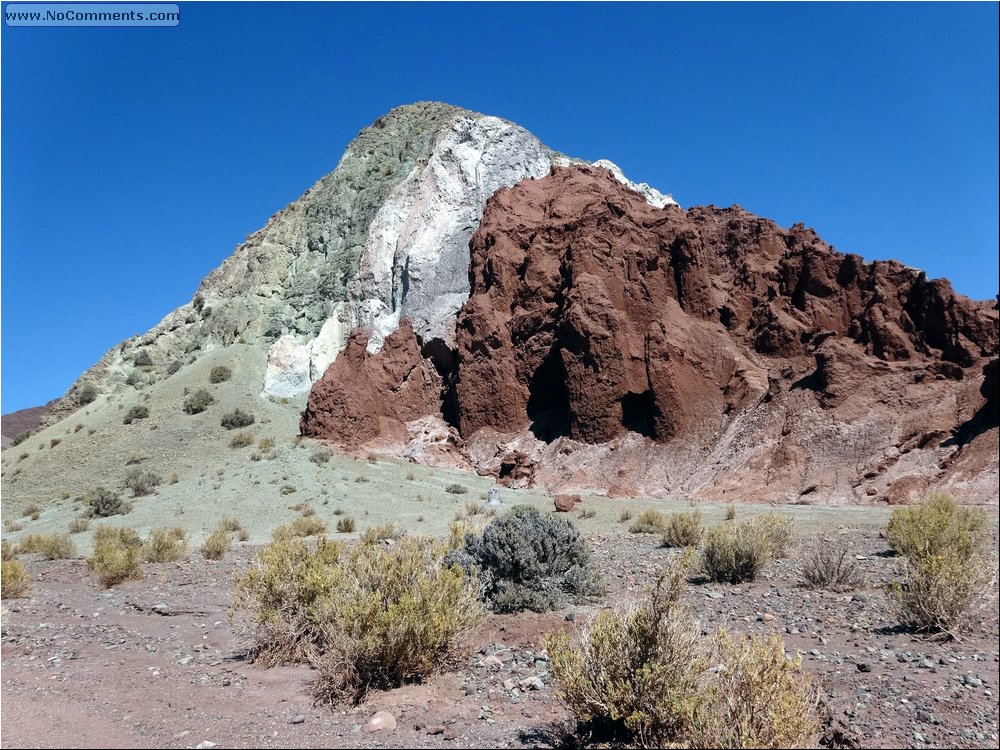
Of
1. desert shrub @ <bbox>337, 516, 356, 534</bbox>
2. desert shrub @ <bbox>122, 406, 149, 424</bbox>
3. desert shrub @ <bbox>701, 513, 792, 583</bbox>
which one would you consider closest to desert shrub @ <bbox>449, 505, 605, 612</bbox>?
desert shrub @ <bbox>701, 513, 792, 583</bbox>

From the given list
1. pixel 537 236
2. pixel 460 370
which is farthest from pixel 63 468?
pixel 537 236

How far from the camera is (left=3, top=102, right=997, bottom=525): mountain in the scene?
80.2ft

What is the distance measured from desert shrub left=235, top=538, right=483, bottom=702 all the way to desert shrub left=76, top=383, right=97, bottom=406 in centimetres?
4750

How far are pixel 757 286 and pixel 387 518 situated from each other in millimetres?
23242

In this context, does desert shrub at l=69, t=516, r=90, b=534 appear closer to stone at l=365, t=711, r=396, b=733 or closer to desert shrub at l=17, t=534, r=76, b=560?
desert shrub at l=17, t=534, r=76, b=560

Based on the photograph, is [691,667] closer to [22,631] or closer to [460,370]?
[22,631]

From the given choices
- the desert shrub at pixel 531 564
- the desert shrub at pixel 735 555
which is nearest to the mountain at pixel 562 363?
the desert shrub at pixel 735 555

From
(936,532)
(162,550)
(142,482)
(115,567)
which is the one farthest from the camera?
(142,482)

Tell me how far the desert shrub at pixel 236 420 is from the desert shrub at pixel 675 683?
115 feet

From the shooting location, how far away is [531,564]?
868 cm

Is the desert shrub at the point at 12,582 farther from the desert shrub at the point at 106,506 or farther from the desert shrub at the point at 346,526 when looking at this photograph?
the desert shrub at the point at 106,506

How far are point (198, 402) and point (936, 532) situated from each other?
37.8 metres

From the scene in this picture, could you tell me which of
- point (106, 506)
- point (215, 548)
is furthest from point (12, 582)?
point (106, 506)

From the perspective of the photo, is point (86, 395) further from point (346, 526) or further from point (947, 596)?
point (947, 596)
